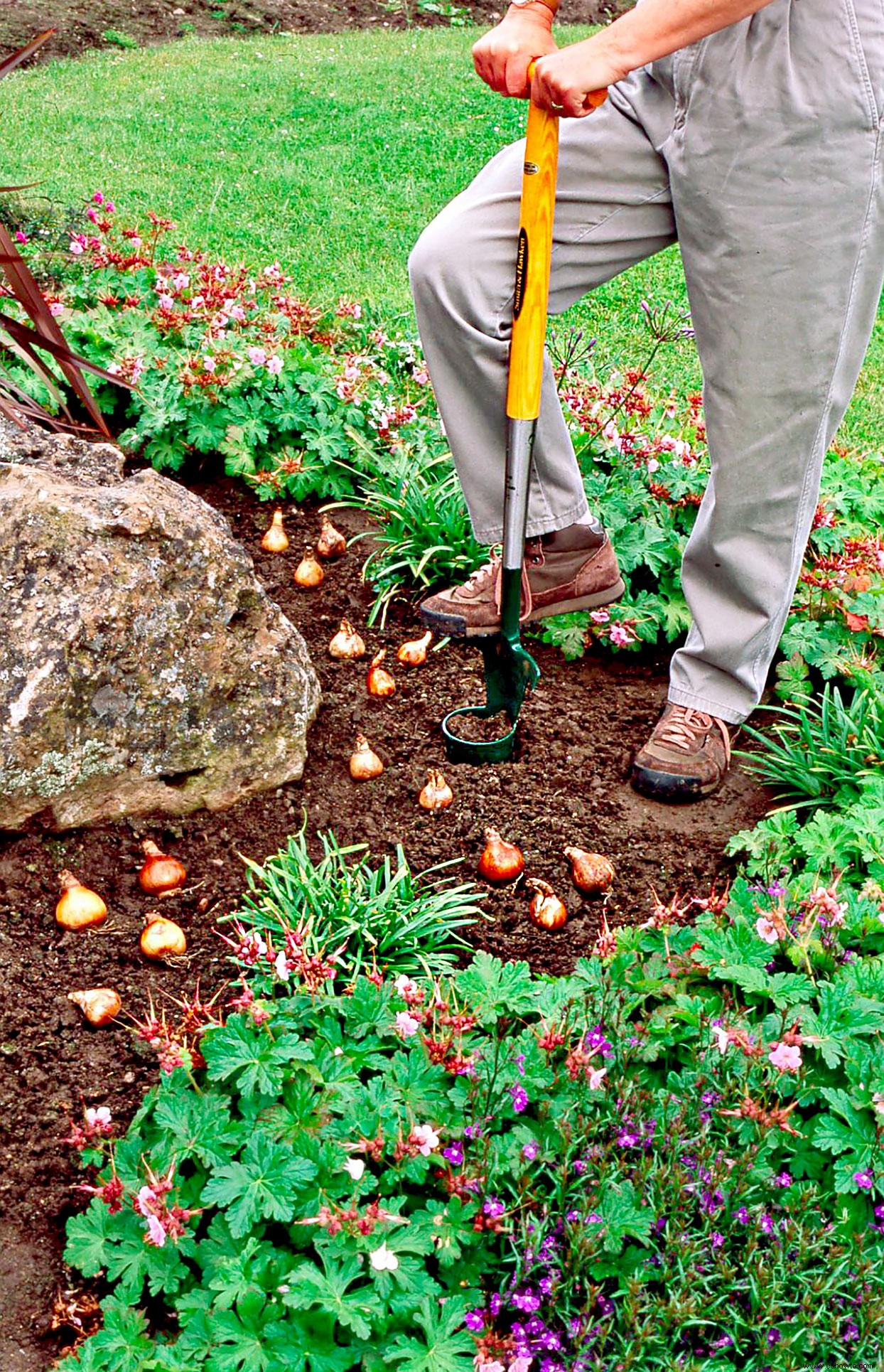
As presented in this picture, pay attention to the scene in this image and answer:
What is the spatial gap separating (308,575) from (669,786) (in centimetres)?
121

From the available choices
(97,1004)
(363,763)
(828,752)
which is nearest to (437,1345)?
(97,1004)

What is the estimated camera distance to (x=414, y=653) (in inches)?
125

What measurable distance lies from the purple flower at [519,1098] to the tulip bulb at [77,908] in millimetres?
945

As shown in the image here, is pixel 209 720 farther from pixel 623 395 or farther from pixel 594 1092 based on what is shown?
pixel 623 395

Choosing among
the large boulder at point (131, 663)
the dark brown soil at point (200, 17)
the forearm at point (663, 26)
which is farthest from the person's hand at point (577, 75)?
the dark brown soil at point (200, 17)

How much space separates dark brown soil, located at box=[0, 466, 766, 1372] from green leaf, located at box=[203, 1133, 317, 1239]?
35 cm

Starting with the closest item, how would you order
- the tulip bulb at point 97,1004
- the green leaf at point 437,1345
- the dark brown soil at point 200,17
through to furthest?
the green leaf at point 437,1345 < the tulip bulb at point 97,1004 < the dark brown soil at point 200,17

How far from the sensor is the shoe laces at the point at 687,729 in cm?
292

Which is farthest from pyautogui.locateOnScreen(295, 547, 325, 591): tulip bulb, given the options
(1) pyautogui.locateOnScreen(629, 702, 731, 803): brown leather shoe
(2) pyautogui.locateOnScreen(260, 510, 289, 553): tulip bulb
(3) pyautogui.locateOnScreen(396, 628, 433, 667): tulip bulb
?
(1) pyautogui.locateOnScreen(629, 702, 731, 803): brown leather shoe

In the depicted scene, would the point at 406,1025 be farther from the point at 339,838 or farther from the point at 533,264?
the point at 533,264

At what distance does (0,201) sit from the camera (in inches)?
231

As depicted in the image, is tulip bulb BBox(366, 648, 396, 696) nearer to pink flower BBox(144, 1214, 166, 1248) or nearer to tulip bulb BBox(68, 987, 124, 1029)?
tulip bulb BBox(68, 987, 124, 1029)

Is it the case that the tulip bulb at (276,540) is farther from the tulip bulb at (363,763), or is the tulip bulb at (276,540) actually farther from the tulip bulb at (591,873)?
the tulip bulb at (591,873)

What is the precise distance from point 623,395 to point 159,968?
7.96 feet
